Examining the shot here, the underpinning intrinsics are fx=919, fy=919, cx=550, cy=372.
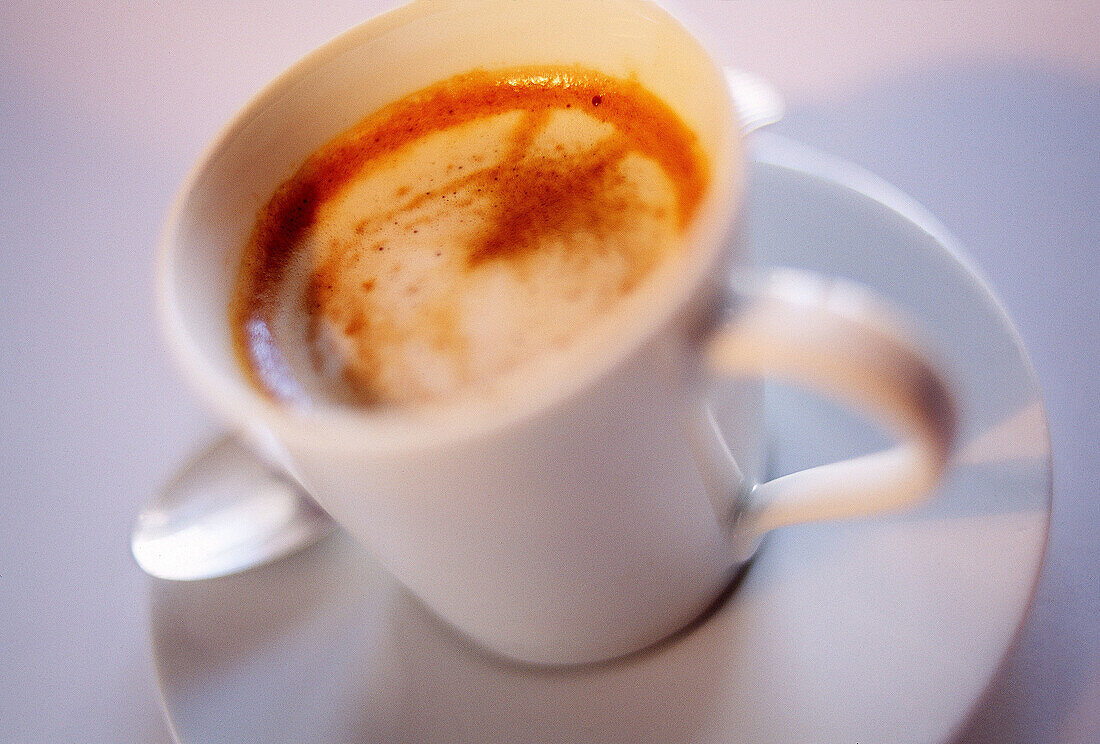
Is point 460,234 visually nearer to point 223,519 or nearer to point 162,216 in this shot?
point 223,519

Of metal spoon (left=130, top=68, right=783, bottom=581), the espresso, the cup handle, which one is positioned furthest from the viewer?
metal spoon (left=130, top=68, right=783, bottom=581)

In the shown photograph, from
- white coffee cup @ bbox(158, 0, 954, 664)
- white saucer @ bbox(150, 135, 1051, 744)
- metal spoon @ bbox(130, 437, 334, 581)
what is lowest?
white saucer @ bbox(150, 135, 1051, 744)

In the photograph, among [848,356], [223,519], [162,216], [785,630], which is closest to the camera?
[848,356]

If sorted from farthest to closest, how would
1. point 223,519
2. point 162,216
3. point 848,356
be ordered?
point 162,216 → point 223,519 → point 848,356

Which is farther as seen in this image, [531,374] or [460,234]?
[460,234]

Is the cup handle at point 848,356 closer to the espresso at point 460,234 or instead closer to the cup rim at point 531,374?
the cup rim at point 531,374

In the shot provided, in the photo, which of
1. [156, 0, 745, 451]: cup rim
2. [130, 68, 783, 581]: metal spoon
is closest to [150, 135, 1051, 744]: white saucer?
[130, 68, 783, 581]: metal spoon

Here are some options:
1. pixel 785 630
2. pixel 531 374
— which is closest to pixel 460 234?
pixel 531 374

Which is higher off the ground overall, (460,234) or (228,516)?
(460,234)

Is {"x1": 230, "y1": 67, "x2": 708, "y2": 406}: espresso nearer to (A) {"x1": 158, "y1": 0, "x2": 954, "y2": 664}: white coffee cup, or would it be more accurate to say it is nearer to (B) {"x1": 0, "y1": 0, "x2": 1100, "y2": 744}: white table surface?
(A) {"x1": 158, "y1": 0, "x2": 954, "y2": 664}: white coffee cup
